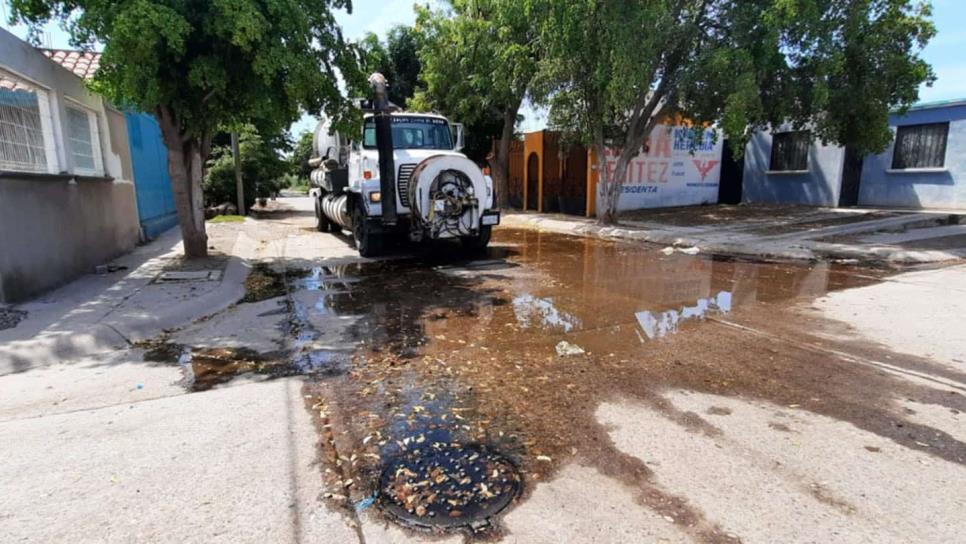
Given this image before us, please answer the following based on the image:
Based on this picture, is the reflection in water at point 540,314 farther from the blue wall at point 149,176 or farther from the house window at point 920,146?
the house window at point 920,146

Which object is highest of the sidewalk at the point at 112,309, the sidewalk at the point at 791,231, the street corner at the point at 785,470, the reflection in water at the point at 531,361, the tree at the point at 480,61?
the tree at the point at 480,61

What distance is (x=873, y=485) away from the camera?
2.83m

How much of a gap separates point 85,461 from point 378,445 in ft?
5.62

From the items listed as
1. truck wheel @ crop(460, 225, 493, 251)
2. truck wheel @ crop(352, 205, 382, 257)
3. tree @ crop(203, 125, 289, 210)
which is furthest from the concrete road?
tree @ crop(203, 125, 289, 210)

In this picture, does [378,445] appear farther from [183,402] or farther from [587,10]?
[587,10]

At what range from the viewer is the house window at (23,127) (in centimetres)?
665

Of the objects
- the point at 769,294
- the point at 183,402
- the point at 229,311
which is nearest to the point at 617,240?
the point at 769,294

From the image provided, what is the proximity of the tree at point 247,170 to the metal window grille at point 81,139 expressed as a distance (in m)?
11.3

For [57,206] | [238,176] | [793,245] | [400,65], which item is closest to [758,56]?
[793,245]

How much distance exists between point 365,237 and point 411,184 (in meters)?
1.54

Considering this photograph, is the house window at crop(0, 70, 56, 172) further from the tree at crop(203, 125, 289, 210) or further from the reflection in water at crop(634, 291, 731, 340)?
the tree at crop(203, 125, 289, 210)

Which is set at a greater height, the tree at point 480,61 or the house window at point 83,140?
the tree at point 480,61

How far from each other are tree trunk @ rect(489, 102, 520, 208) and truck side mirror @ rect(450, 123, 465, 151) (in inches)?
313

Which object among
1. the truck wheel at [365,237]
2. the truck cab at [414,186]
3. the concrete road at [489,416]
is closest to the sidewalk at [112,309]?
the concrete road at [489,416]
